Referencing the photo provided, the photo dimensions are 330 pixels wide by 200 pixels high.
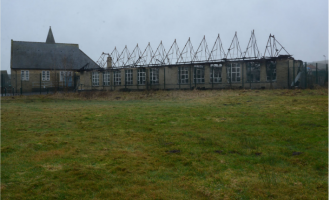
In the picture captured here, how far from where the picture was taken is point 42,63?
51031 mm

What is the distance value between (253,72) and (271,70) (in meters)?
1.62

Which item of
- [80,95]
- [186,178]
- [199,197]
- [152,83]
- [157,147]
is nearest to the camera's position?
[199,197]

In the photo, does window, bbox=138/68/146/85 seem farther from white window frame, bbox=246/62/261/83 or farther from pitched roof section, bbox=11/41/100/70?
pitched roof section, bbox=11/41/100/70

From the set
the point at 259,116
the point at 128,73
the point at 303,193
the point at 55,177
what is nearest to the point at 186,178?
the point at 303,193

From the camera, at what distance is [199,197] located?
4.36 metres

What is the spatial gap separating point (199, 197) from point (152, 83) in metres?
30.5

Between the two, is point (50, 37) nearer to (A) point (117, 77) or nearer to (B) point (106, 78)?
(B) point (106, 78)

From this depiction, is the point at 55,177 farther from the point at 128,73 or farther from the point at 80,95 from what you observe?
the point at 128,73

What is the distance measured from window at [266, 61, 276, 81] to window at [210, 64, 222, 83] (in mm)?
4759

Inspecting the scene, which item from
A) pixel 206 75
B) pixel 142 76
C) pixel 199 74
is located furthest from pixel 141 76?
pixel 206 75

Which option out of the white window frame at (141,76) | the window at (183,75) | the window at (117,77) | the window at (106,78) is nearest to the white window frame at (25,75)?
the window at (106,78)

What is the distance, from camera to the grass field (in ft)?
15.2

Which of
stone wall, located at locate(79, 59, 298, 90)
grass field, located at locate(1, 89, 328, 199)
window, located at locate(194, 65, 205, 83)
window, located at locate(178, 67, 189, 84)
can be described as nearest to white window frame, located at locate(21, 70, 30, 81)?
stone wall, located at locate(79, 59, 298, 90)

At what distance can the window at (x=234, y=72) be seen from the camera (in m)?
28.6
